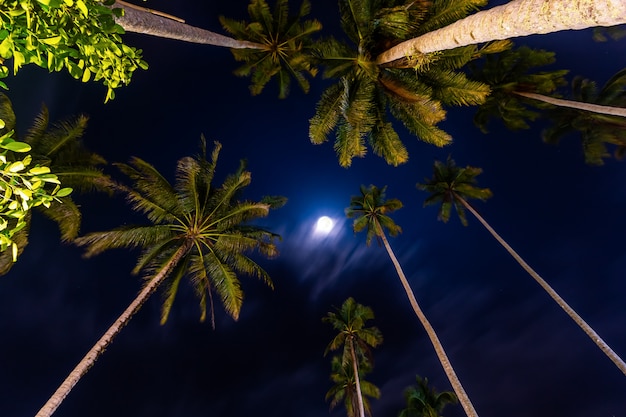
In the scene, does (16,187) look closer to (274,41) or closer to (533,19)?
(533,19)

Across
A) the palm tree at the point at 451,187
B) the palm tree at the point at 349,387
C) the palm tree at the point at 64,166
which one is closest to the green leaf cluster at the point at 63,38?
the palm tree at the point at 64,166

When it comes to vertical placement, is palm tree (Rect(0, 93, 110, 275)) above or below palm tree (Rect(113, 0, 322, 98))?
below

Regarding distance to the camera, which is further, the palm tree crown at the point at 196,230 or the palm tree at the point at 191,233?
the palm tree crown at the point at 196,230

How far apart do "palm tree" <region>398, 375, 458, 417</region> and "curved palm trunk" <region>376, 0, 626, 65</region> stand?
2687 centimetres

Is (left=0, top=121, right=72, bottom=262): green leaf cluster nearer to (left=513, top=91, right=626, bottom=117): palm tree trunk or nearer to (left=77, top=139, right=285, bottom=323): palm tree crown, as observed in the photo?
(left=77, top=139, right=285, bottom=323): palm tree crown

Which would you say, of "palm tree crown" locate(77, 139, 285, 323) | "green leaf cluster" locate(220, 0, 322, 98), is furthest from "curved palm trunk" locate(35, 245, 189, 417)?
"green leaf cluster" locate(220, 0, 322, 98)

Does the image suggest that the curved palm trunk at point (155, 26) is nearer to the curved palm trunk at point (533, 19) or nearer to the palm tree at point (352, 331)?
the curved palm trunk at point (533, 19)

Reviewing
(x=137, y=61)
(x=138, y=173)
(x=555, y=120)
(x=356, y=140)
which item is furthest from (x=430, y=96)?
(x=555, y=120)

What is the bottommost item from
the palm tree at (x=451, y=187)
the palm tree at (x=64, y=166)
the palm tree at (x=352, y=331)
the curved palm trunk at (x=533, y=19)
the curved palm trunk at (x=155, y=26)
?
the curved palm trunk at (x=533, y=19)

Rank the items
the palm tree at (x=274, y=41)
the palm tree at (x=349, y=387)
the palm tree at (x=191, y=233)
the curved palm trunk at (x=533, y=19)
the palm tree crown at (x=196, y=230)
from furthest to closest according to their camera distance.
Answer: the palm tree at (x=349, y=387) < the palm tree at (x=274, y=41) < the palm tree crown at (x=196, y=230) < the palm tree at (x=191, y=233) < the curved palm trunk at (x=533, y=19)

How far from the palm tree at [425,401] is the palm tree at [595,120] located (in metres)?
19.7

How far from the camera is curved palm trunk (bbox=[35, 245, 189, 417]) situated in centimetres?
743

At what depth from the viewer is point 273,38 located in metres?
16.0

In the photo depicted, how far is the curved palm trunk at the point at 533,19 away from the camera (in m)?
3.17
